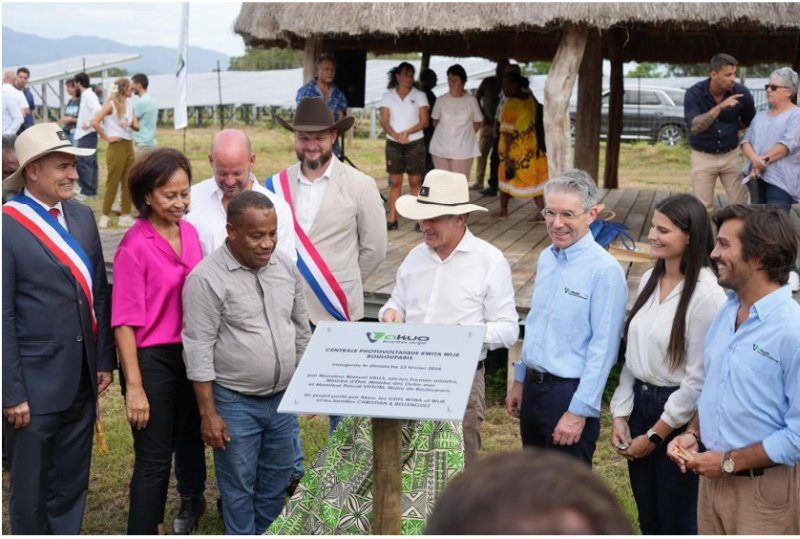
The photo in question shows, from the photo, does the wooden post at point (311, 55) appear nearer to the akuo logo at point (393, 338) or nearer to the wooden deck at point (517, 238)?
the wooden deck at point (517, 238)

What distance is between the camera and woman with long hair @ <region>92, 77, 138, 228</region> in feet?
38.5

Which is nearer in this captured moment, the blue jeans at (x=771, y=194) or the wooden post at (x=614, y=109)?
the blue jeans at (x=771, y=194)

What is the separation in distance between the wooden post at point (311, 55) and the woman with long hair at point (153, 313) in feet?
19.2

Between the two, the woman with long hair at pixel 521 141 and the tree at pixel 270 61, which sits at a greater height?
the woman with long hair at pixel 521 141

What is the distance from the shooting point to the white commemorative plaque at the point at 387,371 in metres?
3.24

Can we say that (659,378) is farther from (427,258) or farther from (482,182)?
(482,182)

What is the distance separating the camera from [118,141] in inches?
468

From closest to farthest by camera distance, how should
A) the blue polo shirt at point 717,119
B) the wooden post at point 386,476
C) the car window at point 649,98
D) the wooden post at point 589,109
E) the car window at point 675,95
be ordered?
the wooden post at point 386,476 < the blue polo shirt at point 717,119 < the wooden post at point 589,109 < the car window at point 649,98 < the car window at point 675,95

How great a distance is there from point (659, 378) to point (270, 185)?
2.25 meters

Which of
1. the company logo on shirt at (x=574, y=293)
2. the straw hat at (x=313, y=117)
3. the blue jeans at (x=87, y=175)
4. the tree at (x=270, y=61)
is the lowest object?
the tree at (x=270, y=61)

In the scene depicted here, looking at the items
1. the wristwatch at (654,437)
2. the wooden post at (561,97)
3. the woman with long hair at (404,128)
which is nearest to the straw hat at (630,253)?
the wooden post at (561,97)

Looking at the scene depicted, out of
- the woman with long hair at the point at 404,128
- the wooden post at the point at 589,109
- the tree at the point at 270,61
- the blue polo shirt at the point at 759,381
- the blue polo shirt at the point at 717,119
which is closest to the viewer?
the blue polo shirt at the point at 759,381

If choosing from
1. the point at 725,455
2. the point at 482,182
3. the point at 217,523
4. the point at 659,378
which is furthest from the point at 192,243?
the point at 482,182

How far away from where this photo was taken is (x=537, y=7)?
8414 millimetres
